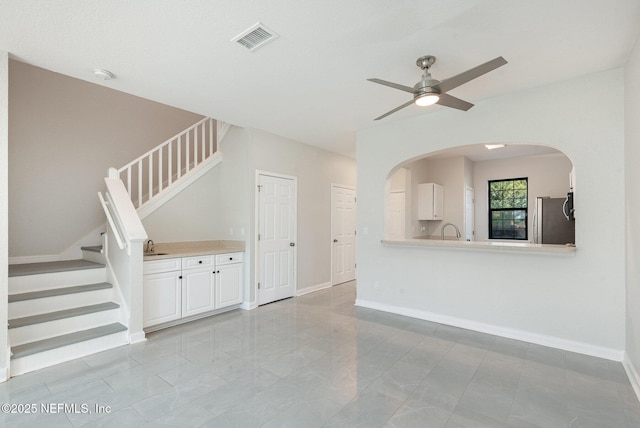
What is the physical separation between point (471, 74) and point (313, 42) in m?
1.27

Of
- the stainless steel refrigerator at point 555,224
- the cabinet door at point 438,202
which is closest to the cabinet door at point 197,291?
the cabinet door at point 438,202

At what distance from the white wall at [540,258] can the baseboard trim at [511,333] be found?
11mm

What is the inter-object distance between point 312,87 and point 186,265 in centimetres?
276

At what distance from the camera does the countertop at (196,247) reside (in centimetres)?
413

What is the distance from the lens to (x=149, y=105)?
5395mm

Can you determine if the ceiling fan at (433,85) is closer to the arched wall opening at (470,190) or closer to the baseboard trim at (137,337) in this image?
the arched wall opening at (470,190)

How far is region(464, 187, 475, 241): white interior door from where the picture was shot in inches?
257

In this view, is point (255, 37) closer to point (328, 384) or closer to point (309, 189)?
point (328, 384)

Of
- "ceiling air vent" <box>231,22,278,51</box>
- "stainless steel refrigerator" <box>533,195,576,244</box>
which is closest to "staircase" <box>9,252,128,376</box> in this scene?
"ceiling air vent" <box>231,22,278,51</box>

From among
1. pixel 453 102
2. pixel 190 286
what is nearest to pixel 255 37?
pixel 453 102

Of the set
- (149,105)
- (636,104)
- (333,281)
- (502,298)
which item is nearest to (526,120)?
(636,104)

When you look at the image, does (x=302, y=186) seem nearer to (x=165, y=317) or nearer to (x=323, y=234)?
(x=323, y=234)

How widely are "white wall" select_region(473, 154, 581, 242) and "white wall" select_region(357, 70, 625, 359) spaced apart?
3.44 m

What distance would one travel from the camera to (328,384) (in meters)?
2.48
